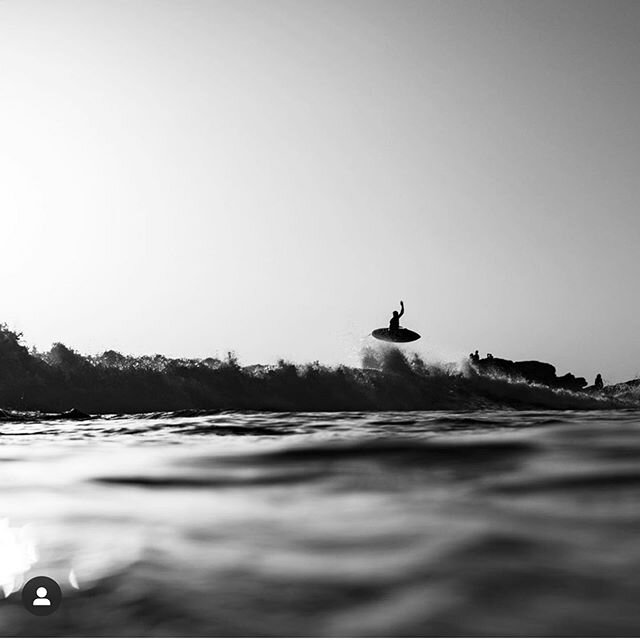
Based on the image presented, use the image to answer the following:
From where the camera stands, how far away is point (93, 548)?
2402mm

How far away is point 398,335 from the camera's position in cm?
2478

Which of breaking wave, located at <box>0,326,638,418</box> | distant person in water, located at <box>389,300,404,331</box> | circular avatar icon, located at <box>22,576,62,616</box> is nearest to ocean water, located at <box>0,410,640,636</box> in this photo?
circular avatar icon, located at <box>22,576,62,616</box>

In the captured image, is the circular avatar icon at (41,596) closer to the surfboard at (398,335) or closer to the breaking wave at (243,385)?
the breaking wave at (243,385)

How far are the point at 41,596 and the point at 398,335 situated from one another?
23226mm

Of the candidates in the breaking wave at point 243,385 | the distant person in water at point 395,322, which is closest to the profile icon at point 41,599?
the breaking wave at point 243,385

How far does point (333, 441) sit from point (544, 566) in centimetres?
307

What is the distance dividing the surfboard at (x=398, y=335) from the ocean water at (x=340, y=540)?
20.2 metres

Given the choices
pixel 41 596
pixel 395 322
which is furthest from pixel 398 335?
pixel 41 596

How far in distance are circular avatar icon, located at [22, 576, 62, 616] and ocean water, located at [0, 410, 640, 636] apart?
0.03m

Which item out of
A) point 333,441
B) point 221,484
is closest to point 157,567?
point 221,484

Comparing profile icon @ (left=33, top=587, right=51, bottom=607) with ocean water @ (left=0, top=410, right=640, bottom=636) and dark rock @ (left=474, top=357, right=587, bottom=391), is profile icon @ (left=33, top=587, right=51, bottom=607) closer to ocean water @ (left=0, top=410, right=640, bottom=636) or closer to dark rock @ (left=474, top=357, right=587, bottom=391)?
ocean water @ (left=0, top=410, right=640, bottom=636)

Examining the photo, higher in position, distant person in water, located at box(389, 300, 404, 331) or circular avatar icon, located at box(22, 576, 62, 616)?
distant person in water, located at box(389, 300, 404, 331)

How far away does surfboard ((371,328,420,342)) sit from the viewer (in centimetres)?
2478

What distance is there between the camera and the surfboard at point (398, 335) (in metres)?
24.8
